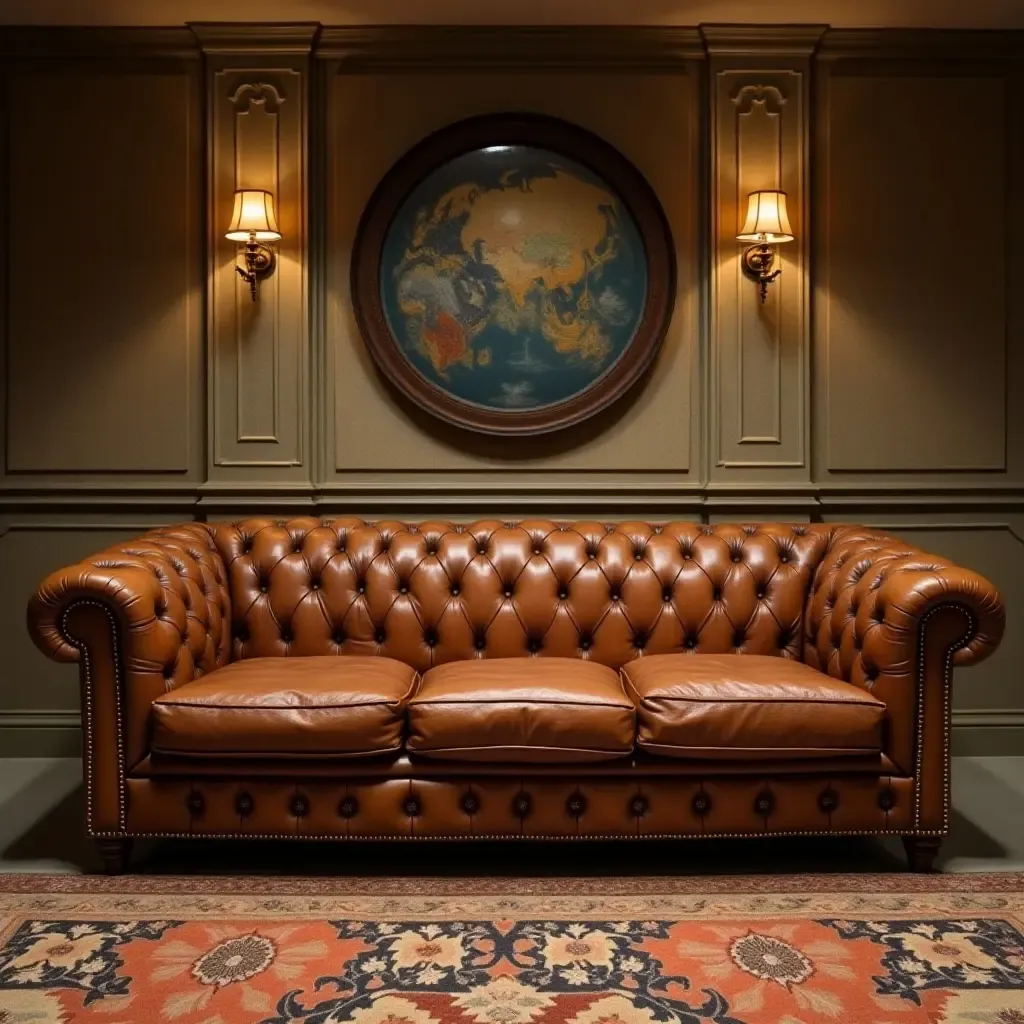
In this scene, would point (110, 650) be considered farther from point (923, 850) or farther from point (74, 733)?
point (923, 850)

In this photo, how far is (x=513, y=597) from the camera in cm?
298

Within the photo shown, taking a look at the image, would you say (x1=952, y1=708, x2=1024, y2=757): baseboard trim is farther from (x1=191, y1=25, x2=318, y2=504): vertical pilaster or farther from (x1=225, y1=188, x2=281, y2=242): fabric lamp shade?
(x1=225, y1=188, x2=281, y2=242): fabric lamp shade

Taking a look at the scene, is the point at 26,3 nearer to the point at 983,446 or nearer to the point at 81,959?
the point at 81,959

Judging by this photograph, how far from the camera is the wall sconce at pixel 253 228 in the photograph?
3.19 metres

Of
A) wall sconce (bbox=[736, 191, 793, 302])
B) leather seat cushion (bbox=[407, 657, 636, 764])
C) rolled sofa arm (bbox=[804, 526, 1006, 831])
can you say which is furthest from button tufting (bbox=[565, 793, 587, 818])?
wall sconce (bbox=[736, 191, 793, 302])

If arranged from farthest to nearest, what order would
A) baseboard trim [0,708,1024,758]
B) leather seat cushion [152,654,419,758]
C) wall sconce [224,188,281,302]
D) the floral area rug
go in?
baseboard trim [0,708,1024,758], wall sconce [224,188,281,302], leather seat cushion [152,654,419,758], the floral area rug

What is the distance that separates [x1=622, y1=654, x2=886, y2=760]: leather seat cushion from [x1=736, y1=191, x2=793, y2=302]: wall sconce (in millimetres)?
1529

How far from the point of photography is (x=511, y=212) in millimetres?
3369

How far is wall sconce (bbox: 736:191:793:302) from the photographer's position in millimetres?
3211

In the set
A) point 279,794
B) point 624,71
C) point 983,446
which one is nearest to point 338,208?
point 624,71

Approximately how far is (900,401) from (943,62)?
115 centimetres

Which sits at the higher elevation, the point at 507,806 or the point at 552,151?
the point at 552,151

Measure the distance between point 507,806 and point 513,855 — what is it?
228 millimetres

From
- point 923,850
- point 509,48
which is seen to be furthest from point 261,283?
point 923,850
